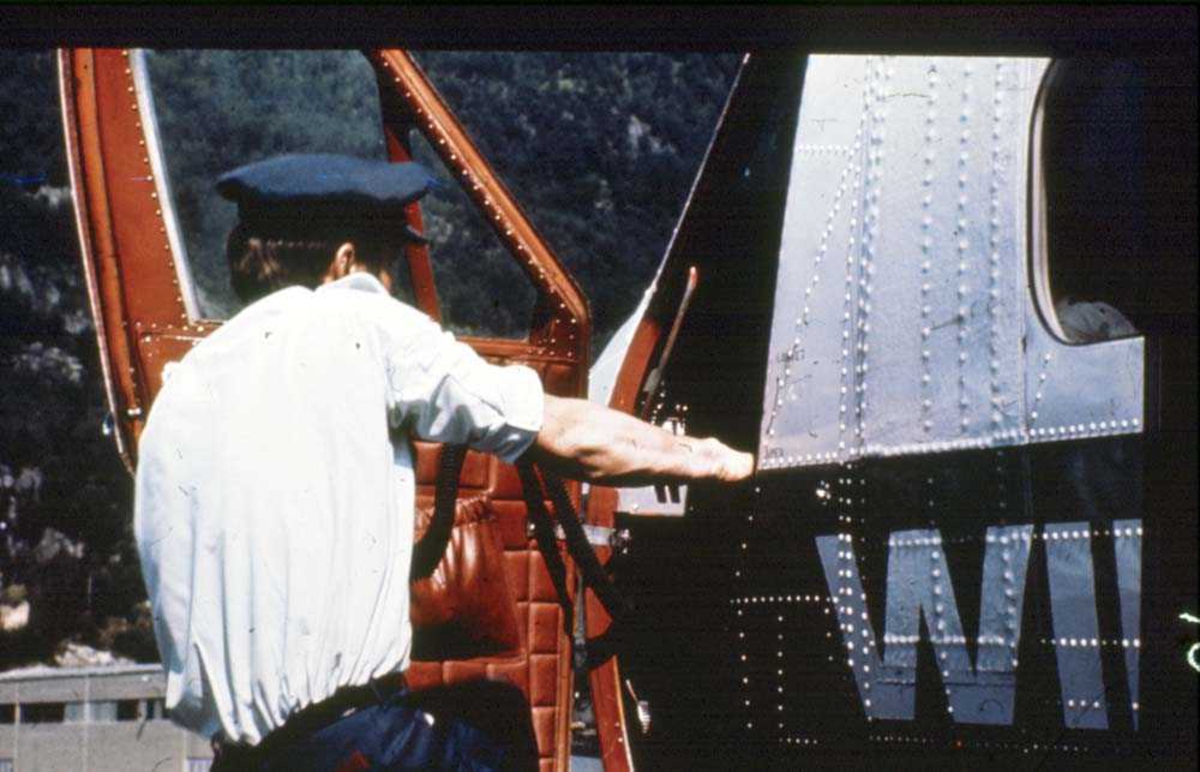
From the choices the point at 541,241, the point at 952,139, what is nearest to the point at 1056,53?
the point at 952,139

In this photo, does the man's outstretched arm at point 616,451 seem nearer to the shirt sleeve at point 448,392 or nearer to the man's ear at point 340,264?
the shirt sleeve at point 448,392

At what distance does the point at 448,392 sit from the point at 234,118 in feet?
54.6

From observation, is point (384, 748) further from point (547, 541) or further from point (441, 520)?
point (547, 541)

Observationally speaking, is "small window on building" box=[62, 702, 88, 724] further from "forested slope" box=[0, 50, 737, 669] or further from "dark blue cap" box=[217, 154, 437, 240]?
"forested slope" box=[0, 50, 737, 669]

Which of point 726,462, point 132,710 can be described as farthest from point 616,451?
point 132,710

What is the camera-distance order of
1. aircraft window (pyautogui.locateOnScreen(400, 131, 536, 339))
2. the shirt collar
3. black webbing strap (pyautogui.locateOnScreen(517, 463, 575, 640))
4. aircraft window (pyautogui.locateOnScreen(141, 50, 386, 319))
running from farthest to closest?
aircraft window (pyautogui.locateOnScreen(400, 131, 536, 339)) < aircraft window (pyautogui.locateOnScreen(141, 50, 386, 319)) < black webbing strap (pyautogui.locateOnScreen(517, 463, 575, 640)) < the shirt collar

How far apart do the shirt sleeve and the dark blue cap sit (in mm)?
254

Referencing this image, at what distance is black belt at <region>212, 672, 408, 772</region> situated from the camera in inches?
93.4

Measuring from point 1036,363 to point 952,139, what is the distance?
63cm

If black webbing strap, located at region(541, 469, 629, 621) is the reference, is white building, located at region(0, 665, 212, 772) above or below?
below

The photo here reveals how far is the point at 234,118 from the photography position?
59.7 ft

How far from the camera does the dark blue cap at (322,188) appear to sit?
8.55 feet

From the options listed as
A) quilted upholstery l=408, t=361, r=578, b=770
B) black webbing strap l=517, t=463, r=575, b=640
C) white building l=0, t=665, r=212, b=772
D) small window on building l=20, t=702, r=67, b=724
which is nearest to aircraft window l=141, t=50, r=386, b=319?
small window on building l=20, t=702, r=67, b=724

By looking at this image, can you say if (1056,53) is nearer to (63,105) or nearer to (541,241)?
(541,241)
